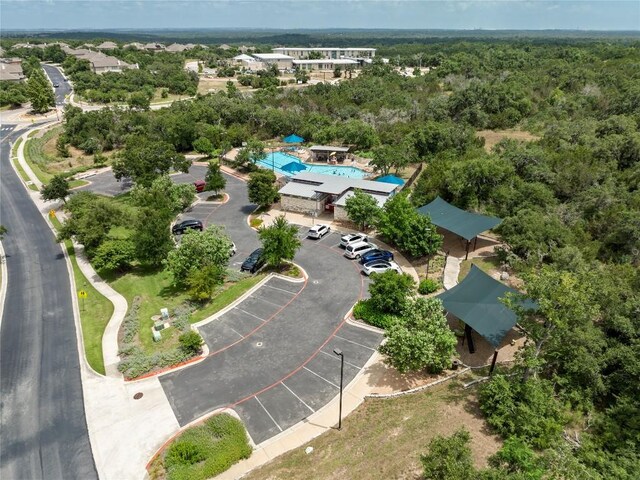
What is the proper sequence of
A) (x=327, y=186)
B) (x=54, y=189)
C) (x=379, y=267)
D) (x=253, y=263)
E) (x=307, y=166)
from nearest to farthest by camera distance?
(x=379, y=267), (x=253, y=263), (x=54, y=189), (x=327, y=186), (x=307, y=166)

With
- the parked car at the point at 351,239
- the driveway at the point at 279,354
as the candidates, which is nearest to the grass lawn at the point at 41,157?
the parked car at the point at 351,239

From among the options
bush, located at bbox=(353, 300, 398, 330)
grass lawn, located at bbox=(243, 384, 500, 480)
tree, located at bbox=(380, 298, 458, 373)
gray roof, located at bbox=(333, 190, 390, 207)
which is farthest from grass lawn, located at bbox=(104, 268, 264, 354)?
tree, located at bbox=(380, 298, 458, 373)

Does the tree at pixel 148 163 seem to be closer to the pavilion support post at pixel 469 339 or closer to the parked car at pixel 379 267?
the parked car at pixel 379 267

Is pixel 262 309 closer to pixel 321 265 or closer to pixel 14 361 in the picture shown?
pixel 321 265

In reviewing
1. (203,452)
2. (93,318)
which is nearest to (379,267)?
(203,452)

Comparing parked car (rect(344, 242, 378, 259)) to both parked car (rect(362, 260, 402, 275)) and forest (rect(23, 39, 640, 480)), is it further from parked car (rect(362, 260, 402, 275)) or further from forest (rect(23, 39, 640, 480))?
forest (rect(23, 39, 640, 480))

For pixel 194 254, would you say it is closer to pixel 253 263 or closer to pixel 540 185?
pixel 253 263

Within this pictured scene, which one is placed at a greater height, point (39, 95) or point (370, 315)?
point (39, 95)

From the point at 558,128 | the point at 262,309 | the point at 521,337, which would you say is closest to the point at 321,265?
the point at 262,309
